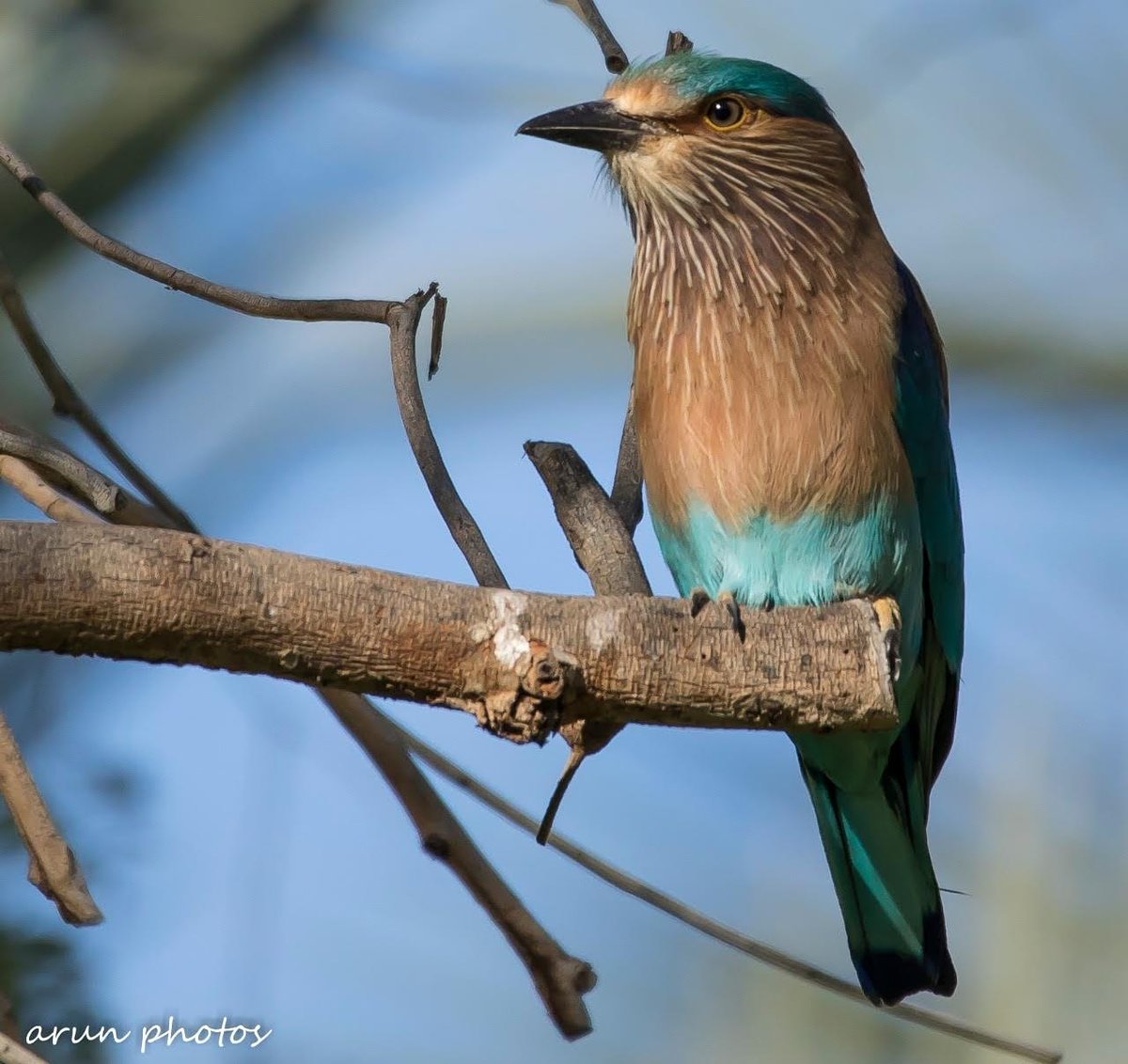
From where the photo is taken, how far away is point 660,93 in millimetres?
3404

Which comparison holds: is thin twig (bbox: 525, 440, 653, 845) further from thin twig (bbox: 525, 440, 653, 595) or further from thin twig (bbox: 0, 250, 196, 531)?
thin twig (bbox: 0, 250, 196, 531)

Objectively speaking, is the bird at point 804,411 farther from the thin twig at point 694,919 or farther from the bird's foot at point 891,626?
the thin twig at point 694,919

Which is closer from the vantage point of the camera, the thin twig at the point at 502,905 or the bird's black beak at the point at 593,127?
the thin twig at the point at 502,905

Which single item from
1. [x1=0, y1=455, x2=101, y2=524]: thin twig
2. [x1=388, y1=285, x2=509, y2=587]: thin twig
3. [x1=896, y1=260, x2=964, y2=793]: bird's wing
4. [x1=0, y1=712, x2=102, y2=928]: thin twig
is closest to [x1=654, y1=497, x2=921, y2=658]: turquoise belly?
[x1=896, y1=260, x2=964, y2=793]: bird's wing

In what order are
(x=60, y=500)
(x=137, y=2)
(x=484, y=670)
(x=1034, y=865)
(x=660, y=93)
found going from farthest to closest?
(x=137, y=2), (x=1034, y=865), (x=660, y=93), (x=60, y=500), (x=484, y=670)

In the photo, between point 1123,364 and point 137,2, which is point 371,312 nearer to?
point 137,2

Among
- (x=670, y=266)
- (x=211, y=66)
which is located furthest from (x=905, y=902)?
(x=211, y=66)

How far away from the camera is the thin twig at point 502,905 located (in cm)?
225

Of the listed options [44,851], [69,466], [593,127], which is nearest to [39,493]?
[69,466]

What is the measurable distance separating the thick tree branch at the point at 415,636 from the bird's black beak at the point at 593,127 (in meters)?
1.39

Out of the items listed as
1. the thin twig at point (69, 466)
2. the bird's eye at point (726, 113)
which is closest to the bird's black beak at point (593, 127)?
the bird's eye at point (726, 113)

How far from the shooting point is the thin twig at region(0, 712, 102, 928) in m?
1.95

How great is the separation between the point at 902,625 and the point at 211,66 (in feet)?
10.7

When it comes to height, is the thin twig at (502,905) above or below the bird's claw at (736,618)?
below
